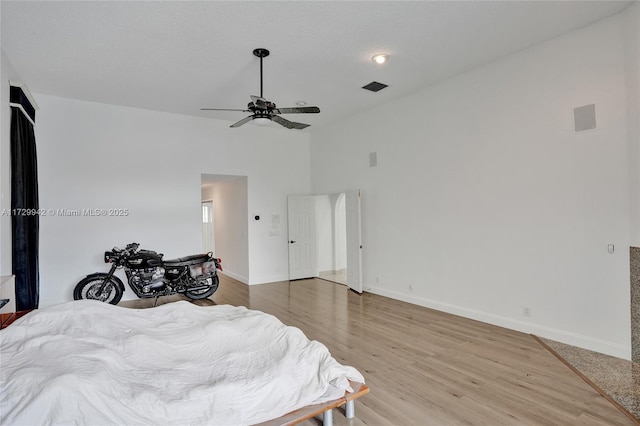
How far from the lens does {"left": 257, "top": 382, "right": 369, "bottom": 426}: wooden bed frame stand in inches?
78.0

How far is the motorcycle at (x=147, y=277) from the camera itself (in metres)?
5.48

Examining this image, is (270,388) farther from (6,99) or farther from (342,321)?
(6,99)

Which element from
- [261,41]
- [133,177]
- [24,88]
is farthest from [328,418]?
[133,177]

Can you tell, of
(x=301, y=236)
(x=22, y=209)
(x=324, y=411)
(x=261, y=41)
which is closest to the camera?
(x=324, y=411)

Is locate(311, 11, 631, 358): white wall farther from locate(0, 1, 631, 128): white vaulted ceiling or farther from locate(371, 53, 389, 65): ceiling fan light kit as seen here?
locate(371, 53, 389, 65): ceiling fan light kit

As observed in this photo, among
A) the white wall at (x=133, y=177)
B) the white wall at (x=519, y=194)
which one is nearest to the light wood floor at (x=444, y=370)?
the white wall at (x=519, y=194)

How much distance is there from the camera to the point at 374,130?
6.32 meters

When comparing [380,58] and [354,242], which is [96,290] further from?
[380,58]

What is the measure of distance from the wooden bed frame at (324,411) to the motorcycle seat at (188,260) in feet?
14.2

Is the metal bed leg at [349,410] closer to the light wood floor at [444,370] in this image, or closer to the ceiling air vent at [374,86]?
the light wood floor at [444,370]

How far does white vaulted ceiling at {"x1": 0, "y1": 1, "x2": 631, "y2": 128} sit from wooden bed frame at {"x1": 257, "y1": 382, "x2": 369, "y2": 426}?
11.0 ft

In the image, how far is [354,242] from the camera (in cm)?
662

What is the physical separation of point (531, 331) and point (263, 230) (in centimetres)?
532

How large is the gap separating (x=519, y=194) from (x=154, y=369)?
432 centimetres
